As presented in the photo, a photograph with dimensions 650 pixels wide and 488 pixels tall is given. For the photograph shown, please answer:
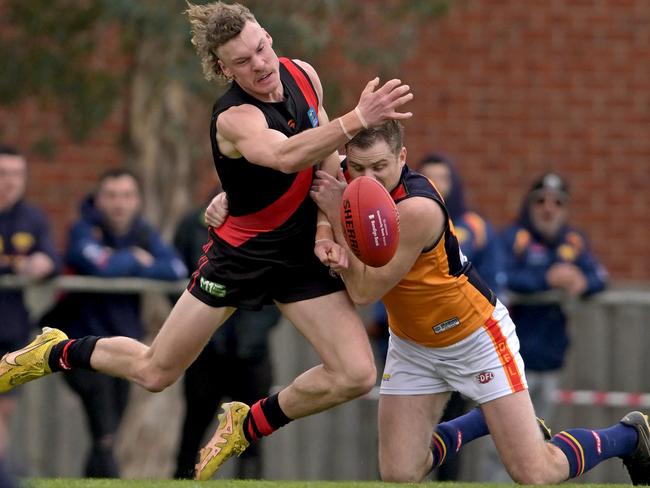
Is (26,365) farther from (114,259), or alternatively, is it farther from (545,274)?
(545,274)

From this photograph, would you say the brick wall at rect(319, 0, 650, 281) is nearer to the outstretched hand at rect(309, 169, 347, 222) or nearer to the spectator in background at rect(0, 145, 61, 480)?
the spectator in background at rect(0, 145, 61, 480)

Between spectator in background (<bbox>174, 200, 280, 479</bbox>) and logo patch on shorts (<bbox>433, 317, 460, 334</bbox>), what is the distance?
2480mm

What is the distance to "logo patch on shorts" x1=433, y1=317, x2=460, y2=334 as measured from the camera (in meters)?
6.64

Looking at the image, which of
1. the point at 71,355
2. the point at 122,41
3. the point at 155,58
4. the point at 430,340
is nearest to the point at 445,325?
the point at 430,340

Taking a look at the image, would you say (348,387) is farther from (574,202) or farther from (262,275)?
(574,202)

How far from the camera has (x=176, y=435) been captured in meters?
11.1

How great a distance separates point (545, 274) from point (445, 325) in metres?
3.01

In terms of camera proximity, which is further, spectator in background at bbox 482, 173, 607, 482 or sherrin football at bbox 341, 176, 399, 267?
spectator in background at bbox 482, 173, 607, 482

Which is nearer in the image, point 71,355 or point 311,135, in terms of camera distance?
point 311,135

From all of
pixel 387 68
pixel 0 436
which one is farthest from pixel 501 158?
pixel 0 436

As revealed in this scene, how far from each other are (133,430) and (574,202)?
396 centimetres

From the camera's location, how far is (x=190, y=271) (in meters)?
9.38

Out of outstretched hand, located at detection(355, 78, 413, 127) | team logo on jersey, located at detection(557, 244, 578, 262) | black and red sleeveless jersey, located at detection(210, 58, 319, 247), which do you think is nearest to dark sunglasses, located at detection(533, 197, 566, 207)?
team logo on jersey, located at detection(557, 244, 578, 262)

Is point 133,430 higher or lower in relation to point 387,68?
lower
